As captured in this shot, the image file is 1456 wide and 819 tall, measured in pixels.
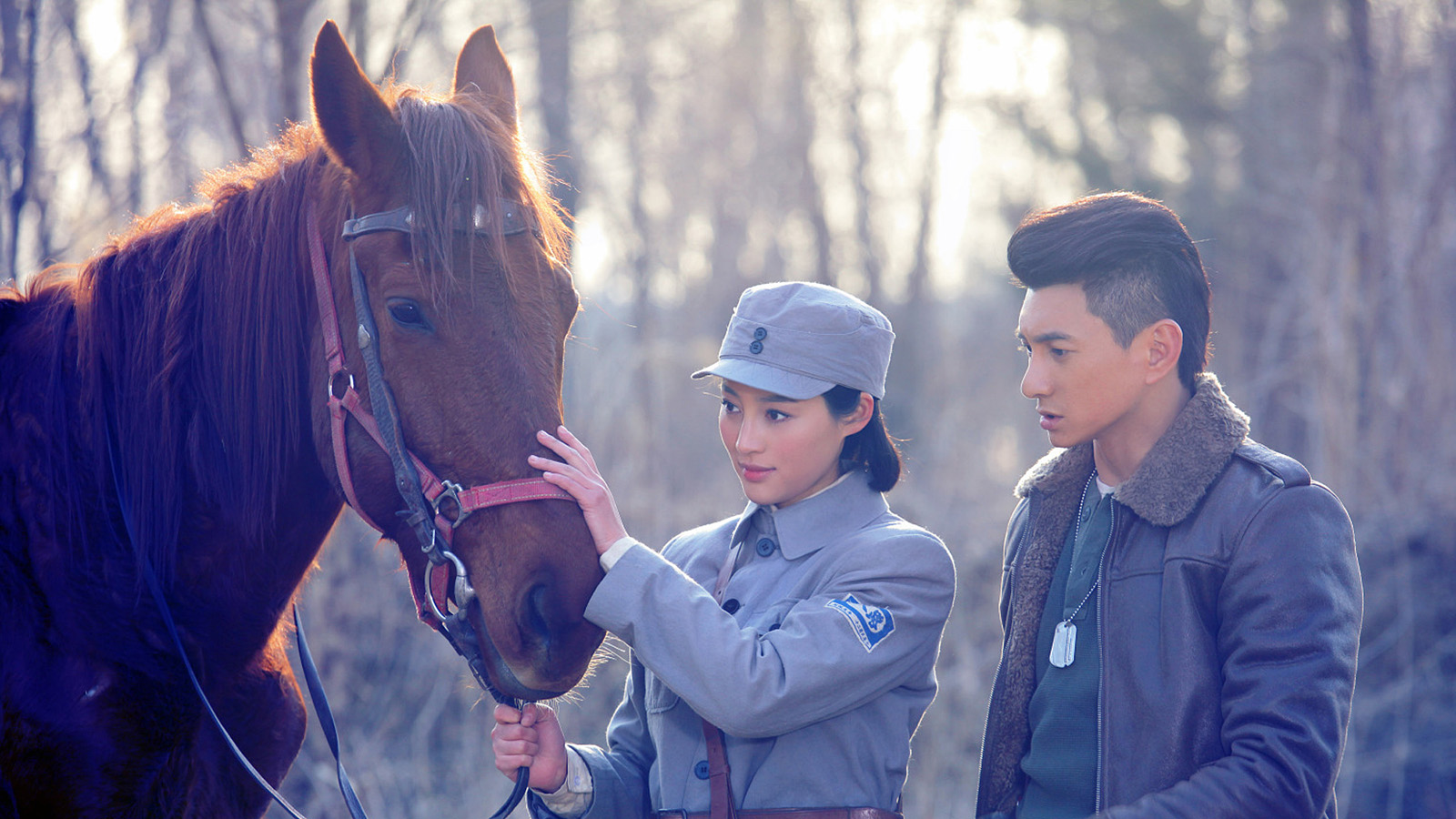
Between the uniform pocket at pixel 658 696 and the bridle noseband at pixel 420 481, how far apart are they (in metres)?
0.32

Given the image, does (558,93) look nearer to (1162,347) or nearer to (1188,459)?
(1162,347)

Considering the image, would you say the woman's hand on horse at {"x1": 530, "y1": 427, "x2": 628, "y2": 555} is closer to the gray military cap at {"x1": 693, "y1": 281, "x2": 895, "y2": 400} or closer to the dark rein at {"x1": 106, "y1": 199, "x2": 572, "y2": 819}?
the dark rein at {"x1": 106, "y1": 199, "x2": 572, "y2": 819}

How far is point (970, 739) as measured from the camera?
545 cm

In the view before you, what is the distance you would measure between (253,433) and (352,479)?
0.25 metres

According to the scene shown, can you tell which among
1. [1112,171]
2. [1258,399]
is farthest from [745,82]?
[1258,399]

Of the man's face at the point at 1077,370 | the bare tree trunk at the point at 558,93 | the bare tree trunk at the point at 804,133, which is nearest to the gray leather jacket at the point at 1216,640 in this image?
the man's face at the point at 1077,370

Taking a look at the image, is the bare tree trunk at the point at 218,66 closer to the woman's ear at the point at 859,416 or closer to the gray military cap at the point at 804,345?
the gray military cap at the point at 804,345

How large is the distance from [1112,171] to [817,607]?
11.1 meters

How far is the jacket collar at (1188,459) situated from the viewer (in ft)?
6.02

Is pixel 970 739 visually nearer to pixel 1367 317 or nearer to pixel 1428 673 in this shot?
pixel 1428 673

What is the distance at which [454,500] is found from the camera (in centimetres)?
184

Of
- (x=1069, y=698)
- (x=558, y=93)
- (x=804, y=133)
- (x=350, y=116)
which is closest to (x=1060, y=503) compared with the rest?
(x=1069, y=698)

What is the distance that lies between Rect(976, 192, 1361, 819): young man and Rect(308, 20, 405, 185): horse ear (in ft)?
4.11

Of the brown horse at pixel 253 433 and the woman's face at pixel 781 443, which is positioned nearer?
the brown horse at pixel 253 433
